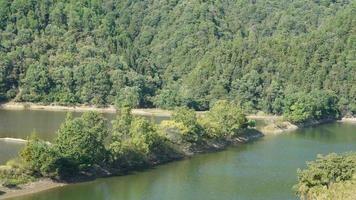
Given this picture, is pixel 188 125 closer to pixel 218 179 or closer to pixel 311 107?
pixel 218 179

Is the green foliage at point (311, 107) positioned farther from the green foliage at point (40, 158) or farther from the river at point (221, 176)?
the green foliage at point (40, 158)

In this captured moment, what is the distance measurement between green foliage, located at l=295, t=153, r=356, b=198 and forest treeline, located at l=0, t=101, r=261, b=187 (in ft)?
71.8

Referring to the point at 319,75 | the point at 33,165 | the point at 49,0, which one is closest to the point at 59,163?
the point at 33,165

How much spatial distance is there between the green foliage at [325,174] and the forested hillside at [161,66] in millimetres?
68303

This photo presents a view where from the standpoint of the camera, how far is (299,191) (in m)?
55.3

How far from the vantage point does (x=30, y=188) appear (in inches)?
2437

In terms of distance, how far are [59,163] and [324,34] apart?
114777 mm

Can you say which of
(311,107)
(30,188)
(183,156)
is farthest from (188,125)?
(311,107)

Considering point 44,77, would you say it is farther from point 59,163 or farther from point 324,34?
point 59,163

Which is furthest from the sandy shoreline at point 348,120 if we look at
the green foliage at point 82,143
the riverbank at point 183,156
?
the green foliage at point 82,143

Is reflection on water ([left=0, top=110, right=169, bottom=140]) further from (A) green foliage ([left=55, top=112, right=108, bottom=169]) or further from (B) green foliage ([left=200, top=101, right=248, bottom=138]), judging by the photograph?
(A) green foliage ([left=55, top=112, right=108, bottom=169])

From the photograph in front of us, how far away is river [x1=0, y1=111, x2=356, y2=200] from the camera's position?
6247cm

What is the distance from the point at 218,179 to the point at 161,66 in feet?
391

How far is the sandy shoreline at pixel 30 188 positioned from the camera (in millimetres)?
60122
